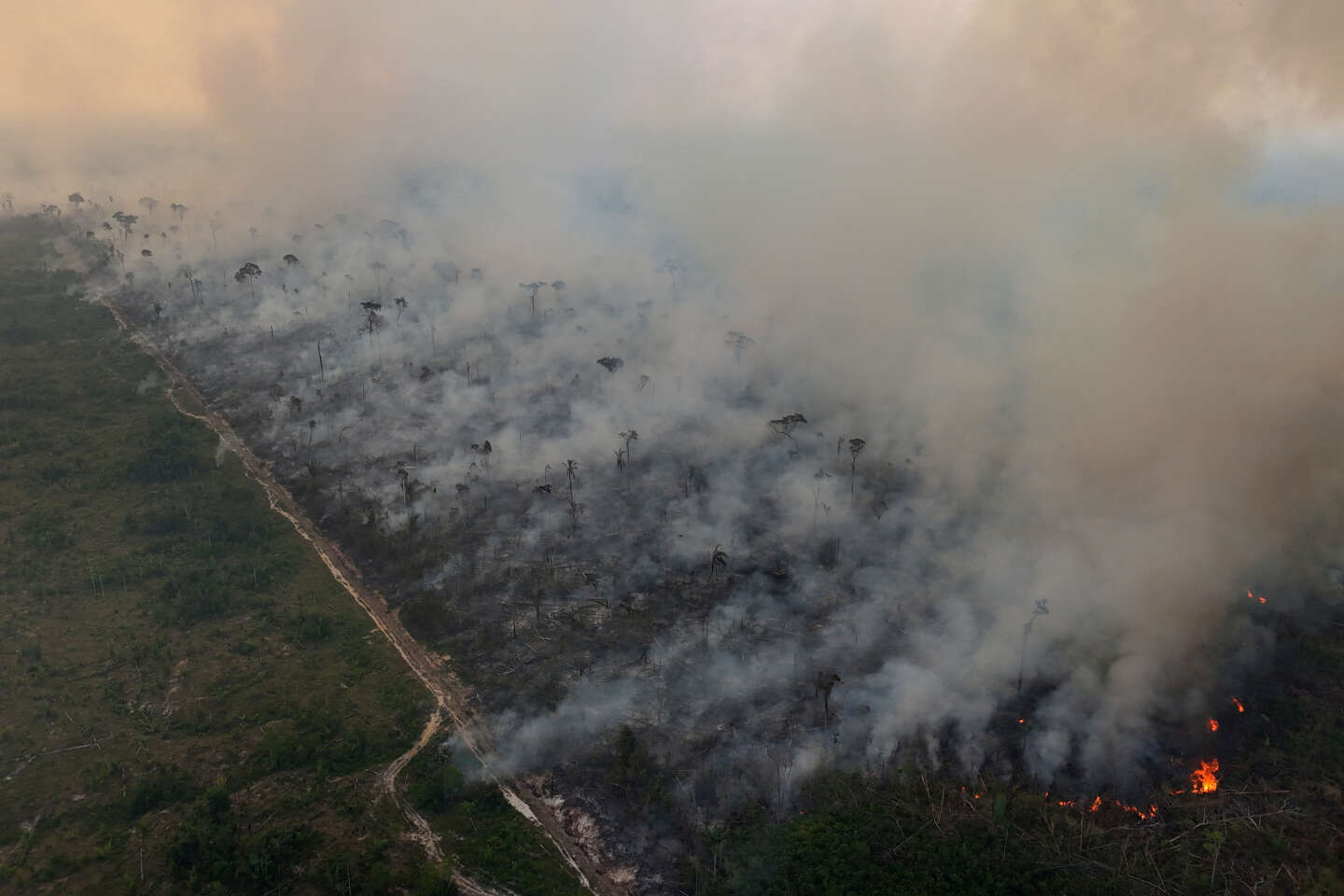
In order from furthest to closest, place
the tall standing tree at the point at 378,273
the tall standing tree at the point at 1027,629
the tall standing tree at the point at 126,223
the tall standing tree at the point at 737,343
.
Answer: the tall standing tree at the point at 126,223, the tall standing tree at the point at 378,273, the tall standing tree at the point at 737,343, the tall standing tree at the point at 1027,629

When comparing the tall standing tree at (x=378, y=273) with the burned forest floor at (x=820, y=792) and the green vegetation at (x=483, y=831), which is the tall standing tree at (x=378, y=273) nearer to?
the burned forest floor at (x=820, y=792)

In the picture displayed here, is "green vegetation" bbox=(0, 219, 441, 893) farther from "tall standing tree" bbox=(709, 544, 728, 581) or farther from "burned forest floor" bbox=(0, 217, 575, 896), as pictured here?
"tall standing tree" bbox=(709, 544, 728, 581)

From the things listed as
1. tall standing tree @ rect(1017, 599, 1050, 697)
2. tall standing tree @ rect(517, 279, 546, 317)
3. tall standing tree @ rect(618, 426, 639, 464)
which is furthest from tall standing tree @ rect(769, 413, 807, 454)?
tall standing tree @ rect(517, 279, 546, 317)

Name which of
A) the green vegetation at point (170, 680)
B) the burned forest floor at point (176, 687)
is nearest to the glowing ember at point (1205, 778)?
the burned forest floor at point (176, 687)

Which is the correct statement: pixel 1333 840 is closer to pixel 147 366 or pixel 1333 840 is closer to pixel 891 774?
pixel 891 774

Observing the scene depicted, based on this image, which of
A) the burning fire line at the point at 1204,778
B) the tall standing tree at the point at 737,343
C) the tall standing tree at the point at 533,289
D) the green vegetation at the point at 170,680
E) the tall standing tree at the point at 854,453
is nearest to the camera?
the green vegetation at the point at 170,680

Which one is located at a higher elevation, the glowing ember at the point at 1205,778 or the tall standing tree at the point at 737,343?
the tall standing tree at the point at 737,343

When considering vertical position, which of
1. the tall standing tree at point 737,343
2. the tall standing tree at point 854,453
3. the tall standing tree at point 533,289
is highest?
the tall standing tree at point 533,289
